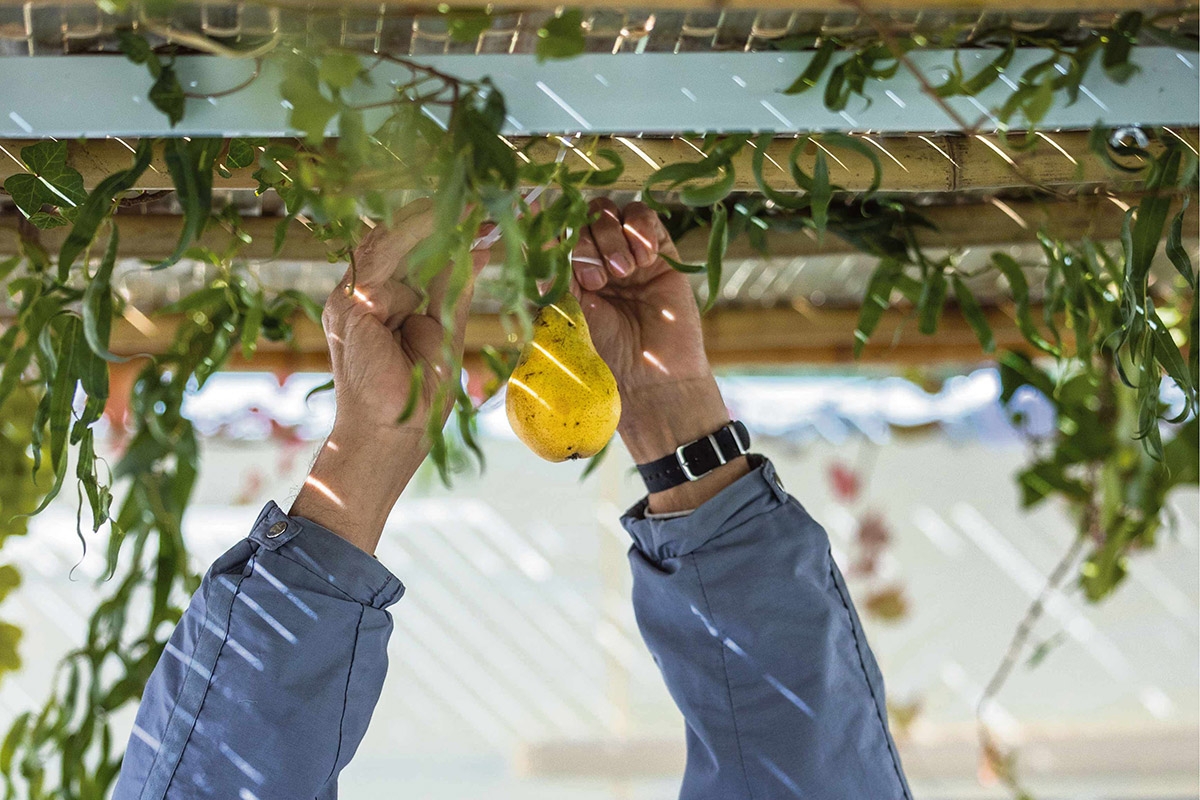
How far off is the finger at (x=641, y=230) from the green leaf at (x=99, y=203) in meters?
0.32

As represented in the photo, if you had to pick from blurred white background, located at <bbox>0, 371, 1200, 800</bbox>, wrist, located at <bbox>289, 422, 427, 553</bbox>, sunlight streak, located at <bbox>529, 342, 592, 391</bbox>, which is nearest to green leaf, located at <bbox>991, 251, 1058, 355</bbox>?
sunlight streak, located at <bbox>529, 342, 592, 391</bbox>

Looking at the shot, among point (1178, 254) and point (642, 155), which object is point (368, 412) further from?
point (1178, 254)

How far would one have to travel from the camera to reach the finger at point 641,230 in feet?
2.48

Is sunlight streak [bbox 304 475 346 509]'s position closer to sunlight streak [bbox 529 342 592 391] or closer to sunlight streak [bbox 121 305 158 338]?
sunlight streak [bbox 529 342 592 391]

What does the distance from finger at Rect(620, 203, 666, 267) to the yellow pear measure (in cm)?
9

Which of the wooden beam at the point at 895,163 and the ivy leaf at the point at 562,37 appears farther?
the wooden beam at the point at 895,163

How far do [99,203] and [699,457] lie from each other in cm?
44

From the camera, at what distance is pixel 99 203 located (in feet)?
1.82

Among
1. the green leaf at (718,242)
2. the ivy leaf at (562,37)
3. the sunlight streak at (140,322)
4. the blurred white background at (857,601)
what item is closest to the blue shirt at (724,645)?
the green leaf at (718,242)

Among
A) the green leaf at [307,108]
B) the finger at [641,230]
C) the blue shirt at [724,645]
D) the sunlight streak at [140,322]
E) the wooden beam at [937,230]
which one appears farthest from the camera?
the sunlight streak at [140,322]

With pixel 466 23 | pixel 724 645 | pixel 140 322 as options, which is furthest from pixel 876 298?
pixel 140 322

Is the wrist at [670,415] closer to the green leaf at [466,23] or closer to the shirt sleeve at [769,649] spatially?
the shirt sleeve at [769,649]

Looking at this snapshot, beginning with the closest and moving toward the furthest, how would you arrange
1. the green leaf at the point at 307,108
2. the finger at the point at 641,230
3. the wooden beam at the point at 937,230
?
the green leaf at the point at 307,108 < the finger at the point at 641,230 < the wooden beam at the point at 937,230

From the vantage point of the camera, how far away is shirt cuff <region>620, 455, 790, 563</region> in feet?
2.59
